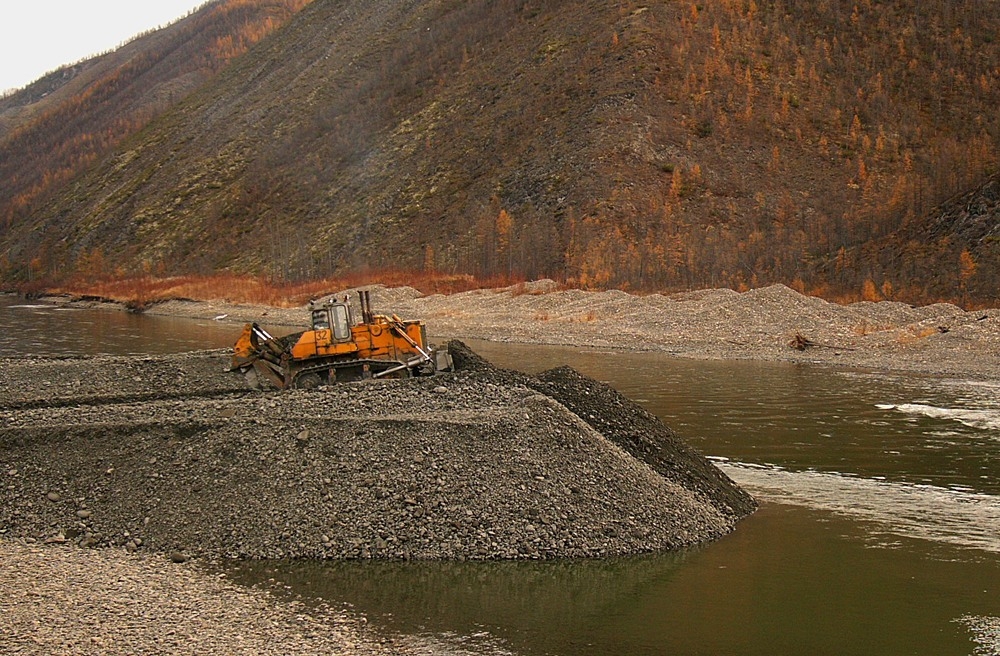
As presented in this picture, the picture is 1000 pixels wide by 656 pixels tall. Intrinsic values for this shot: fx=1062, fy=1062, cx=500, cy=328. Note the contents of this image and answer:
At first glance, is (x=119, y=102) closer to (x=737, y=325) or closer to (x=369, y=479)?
(x=737, y=325)

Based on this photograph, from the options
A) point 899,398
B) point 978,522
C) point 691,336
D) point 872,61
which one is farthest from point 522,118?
point 978,522

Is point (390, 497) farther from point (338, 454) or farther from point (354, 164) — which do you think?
point (354, 164)

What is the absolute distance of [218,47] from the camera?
468ft

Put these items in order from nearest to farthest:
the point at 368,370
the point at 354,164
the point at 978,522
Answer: the point at 978,522
the point at 368,370
the point at 354,164

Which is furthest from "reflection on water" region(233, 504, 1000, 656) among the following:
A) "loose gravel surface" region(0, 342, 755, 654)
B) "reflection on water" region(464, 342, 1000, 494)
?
"reflection on water" region(464, 342, 1000, 494)

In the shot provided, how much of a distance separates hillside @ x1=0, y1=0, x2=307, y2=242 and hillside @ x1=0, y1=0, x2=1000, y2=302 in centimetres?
3517

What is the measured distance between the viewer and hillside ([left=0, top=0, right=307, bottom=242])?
414 feet

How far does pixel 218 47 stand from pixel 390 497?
138814 mm

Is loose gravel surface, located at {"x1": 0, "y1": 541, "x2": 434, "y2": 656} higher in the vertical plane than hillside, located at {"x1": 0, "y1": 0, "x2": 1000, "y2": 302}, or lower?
lower

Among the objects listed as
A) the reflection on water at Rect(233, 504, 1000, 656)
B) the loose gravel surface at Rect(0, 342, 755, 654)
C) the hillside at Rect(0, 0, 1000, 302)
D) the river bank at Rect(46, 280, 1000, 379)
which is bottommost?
the reflection on water at Rect(233, 504, 1000, 656)

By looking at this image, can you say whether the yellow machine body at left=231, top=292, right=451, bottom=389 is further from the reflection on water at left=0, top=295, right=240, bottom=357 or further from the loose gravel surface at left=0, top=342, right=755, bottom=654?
the reflection on water at left=0, top=295, right=240, bottom=357

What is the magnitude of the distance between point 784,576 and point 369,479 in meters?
5.73

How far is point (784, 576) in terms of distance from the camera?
1385 cm

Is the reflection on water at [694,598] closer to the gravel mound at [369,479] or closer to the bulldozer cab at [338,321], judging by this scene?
the gravel mound at [369,479]
